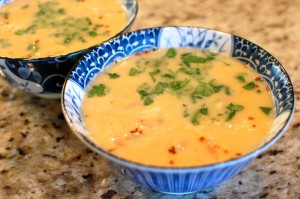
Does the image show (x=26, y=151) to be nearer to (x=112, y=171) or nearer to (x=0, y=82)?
(x=112, y=171)

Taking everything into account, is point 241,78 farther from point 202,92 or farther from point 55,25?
point 55,25

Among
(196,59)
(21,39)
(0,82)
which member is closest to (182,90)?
(196,59)

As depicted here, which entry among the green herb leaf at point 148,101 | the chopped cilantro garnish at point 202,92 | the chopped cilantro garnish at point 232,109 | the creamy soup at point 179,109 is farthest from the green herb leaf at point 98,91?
the chopped cilantro garnish at point 232,109

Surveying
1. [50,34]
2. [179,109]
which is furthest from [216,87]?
[50,34]

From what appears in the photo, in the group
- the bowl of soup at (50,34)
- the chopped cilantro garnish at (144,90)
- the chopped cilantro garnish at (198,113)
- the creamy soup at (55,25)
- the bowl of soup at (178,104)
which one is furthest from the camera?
the creamy soup at (55,25)

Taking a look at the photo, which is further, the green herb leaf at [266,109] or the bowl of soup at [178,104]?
the green herb leaf at [266,109]

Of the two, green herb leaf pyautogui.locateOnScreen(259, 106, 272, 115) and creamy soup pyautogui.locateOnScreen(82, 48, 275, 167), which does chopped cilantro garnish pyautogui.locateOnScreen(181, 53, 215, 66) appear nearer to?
creamy soup pyautogui.locateOnScreen(82, 48, 275, 167)

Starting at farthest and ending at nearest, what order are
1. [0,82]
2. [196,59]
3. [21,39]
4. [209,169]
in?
[0,82] → [21,39] → [196,59] → [209,169]

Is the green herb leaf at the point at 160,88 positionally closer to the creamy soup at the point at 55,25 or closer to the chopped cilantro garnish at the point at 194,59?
the chopped cilantro garnish at the point at 194,59

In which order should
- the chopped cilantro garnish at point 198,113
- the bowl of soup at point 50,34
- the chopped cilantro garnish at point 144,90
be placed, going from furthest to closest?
the bowl of soup at point 50,34
the chopped cilantro garnish at point 144,90
the chopped cilantro garnish at point 198,113
